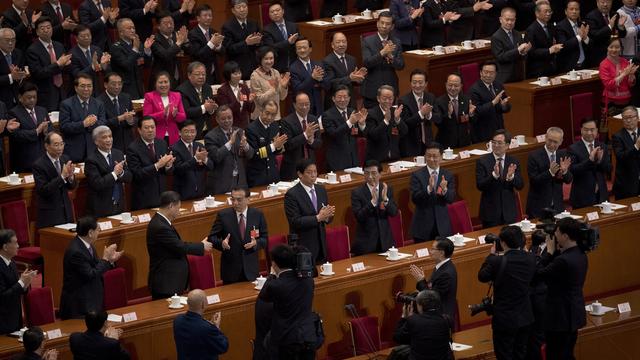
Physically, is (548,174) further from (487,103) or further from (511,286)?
(511,286)

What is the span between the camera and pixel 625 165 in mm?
13844

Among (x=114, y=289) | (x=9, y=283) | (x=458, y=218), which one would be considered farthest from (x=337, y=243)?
(x=9, y=283)

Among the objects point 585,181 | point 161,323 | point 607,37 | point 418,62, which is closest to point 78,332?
point 161,323

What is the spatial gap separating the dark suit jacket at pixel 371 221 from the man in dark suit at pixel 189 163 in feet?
5.18

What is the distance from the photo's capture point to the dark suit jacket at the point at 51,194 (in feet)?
40.0

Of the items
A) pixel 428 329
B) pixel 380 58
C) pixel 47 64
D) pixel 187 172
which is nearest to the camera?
pixel 428 329

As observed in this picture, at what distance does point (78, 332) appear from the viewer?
385 inches

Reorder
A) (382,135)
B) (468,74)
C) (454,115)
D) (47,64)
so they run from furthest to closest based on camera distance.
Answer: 1. (468,74)
2. (454,115)
3. (47,64)
4. (382,135)

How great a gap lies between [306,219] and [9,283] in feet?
8.92

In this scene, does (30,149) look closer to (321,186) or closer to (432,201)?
(321,186)

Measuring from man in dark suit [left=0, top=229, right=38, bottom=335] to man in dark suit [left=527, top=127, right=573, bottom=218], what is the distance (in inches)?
202

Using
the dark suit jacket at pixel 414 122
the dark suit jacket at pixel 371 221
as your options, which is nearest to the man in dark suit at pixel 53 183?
the dark suit jacket at pixel 371 221

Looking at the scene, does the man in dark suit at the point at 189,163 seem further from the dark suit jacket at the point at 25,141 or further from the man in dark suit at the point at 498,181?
the man in dark suit at the point at 498,181

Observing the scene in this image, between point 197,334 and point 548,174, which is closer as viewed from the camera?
point 197,334
